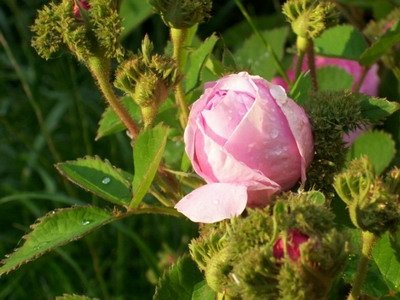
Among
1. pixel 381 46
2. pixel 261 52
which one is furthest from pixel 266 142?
pixel 261 52

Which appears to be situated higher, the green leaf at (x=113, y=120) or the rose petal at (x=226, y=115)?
the rose petal at (x=226, y=115)

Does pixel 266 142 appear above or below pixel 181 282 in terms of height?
above

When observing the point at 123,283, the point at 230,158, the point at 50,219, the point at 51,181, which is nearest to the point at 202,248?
the point at 230,158

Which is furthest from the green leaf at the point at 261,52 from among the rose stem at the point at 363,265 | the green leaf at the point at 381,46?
the rose stem at the point at 363,265

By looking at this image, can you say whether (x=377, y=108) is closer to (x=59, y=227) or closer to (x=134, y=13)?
(x=59, y=227)

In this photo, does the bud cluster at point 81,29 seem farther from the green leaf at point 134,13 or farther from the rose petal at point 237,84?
the green leaf at point 134,13

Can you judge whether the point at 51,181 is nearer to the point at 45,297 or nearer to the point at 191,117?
the point at 45,297
